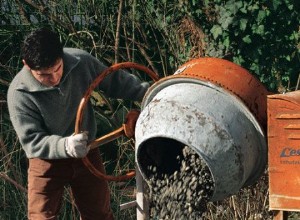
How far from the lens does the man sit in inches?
194

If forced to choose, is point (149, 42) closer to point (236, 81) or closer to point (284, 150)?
point (236, 81)

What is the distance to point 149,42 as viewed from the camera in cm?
711

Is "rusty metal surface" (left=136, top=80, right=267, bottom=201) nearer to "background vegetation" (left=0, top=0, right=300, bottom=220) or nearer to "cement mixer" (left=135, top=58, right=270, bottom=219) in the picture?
"cement mixer" (left=135, top=58, right=270, bottom=219)

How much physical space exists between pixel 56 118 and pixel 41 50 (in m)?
0.44

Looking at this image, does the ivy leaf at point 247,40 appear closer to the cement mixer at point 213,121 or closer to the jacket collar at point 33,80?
the cement mixer at point 213,121

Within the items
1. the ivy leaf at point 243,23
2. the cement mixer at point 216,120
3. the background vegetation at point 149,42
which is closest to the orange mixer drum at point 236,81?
the cement mixer at point 216,120

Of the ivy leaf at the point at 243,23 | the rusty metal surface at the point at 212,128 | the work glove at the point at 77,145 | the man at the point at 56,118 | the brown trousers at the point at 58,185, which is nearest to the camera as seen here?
the rusty metal surface at the point at 212,128

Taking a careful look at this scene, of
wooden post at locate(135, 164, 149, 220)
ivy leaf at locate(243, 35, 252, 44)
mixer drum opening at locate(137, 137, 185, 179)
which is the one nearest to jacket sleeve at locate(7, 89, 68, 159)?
mixer drum opening at locate(137, 137, 185, 179)

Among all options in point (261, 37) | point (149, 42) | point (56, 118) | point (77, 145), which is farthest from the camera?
point (149, 42)

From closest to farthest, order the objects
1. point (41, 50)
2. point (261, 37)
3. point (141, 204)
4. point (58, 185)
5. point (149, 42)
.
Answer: point (41, 50)
point (58, 185)
point (141, 204)
point (261, 37)
point (149, 42)

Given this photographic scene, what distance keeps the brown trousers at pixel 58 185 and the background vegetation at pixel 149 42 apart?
0.91 metres

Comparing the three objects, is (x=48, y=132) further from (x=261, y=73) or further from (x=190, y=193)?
(x=261, y=73)

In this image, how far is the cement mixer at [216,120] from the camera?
15.3 feet

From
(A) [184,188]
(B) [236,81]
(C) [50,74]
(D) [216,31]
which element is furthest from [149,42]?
(A) [184,188]
